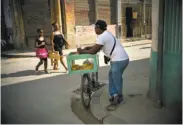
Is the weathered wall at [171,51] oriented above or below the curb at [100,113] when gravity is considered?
above

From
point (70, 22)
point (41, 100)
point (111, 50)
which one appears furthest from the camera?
point (70, 22)

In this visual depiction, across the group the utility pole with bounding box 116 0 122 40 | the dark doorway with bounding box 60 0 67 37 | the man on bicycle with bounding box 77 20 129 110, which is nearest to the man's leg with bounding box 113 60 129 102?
the man on bicycle with bounding box 77 20 129 110

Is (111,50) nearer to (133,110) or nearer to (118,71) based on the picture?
(118,71)

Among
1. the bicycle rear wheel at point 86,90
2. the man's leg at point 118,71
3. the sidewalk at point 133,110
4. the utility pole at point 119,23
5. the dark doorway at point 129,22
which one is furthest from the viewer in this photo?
the dark doorway at point 129,22

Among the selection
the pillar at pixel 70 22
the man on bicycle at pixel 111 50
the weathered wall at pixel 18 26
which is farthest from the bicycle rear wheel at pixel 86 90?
the weathered wall at pixel 18 26

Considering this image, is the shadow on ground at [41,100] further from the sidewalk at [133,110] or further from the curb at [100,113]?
the sidewalk at [133,110]

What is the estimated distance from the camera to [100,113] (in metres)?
4.70

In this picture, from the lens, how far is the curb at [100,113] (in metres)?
4.33

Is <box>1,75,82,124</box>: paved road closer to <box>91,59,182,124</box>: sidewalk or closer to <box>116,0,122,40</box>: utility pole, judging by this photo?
<box>91,59,182,124</box>: sidewalk

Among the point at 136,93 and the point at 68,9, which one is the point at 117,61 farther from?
the point at 68,9

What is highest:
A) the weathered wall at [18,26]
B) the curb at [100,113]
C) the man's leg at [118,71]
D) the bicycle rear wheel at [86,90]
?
the weathered wall at [18,26]

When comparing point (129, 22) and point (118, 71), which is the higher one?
point (129, 22)

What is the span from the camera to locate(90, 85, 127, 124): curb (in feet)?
14.2

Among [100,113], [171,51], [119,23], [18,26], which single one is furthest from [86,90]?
[119,23]
